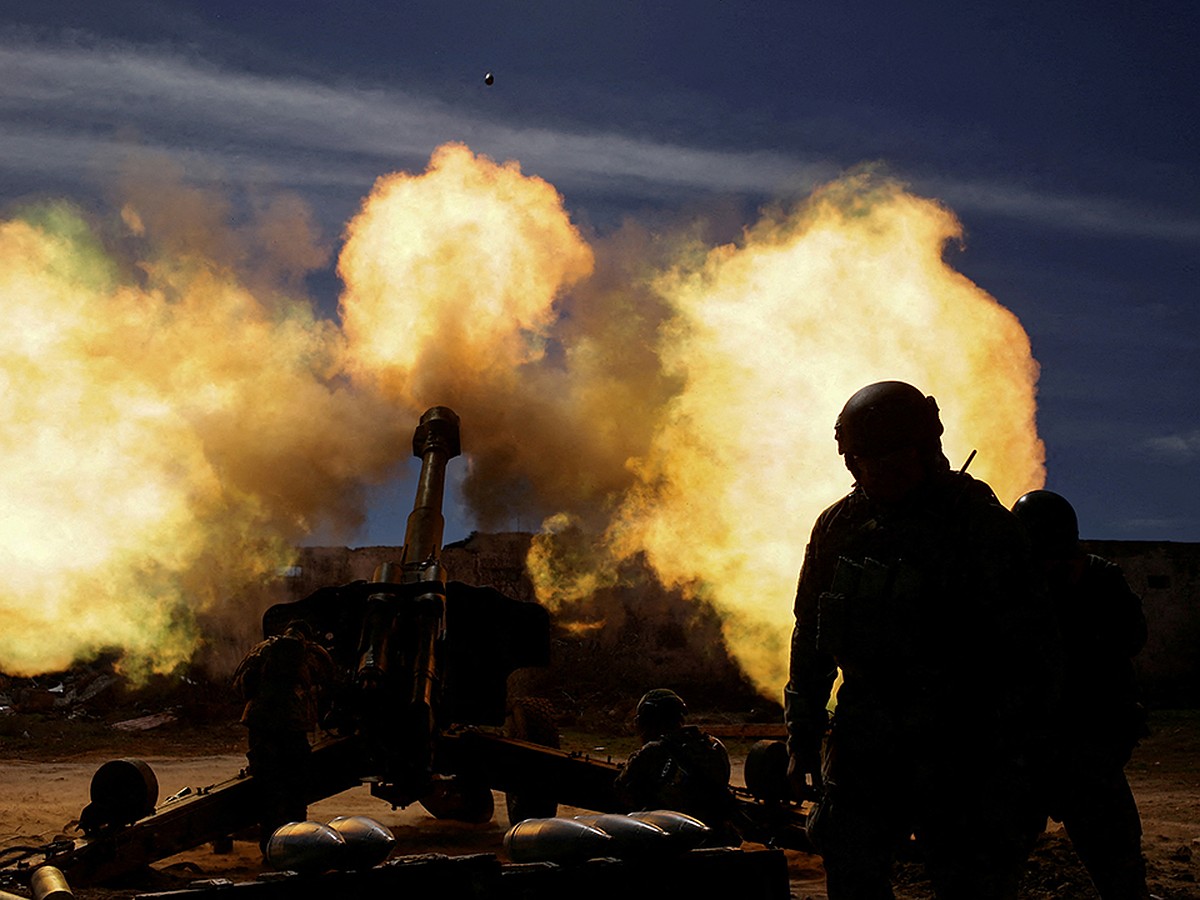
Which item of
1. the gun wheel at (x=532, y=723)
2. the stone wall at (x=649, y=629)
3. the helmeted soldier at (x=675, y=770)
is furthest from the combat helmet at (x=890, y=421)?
the stone wall at (x=649, y=629)

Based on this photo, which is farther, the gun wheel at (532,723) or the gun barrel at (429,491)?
the gun wheel at (532,723)

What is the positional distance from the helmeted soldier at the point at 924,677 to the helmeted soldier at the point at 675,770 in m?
1.23

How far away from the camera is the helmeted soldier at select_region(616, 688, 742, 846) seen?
449cm

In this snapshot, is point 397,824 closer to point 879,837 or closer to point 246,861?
point 246,861

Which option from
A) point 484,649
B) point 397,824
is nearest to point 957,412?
point 484,649

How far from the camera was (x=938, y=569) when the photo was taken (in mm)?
3174

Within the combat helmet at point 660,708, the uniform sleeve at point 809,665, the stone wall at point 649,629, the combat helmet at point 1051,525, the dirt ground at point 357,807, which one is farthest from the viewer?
the stone wall at point 649,629

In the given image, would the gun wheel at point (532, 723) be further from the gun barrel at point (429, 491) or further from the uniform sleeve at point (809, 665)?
the uniform sleeve at point (809, 665)

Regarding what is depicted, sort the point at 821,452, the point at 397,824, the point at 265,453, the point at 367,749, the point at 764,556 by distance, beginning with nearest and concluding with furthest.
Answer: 1. the point at 367,749
2. the point at 397,824
3. the point at 821,452
4. the point at 764,556
5. the point at 265,453

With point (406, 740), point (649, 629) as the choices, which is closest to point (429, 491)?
point (406, 740)

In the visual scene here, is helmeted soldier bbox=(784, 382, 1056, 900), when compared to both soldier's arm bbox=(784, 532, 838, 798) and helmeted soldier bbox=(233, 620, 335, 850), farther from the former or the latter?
helmeted soldier bbox=(233, 620, 335, 850)

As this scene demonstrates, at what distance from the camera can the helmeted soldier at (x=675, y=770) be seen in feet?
14.7

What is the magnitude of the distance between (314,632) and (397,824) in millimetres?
2294

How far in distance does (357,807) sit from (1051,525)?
665cm
